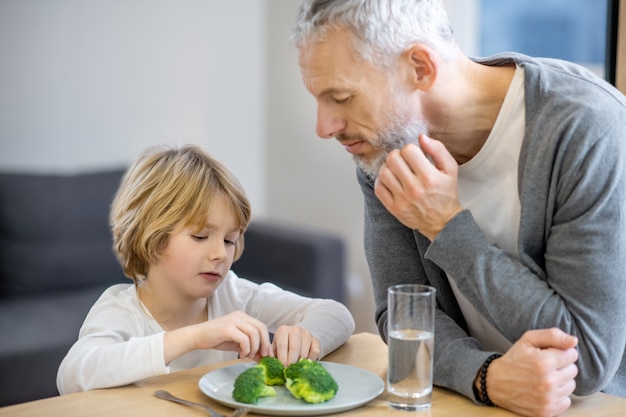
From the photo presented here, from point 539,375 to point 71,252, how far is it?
2.57 metres

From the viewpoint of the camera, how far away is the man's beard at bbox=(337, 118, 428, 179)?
1.42 meters

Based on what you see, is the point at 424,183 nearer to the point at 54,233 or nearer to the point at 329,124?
the point at 329,124

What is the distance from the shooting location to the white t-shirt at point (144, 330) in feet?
4.32

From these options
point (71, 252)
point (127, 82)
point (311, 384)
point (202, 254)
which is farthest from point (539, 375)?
point (127, 82)

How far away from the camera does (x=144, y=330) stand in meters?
1.62

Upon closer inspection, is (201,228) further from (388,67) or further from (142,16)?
(142,16)

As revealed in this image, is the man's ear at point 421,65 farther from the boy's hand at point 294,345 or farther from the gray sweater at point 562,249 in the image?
the boy's hand at point 294,345

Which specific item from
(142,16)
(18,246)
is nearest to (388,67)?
(18,246)

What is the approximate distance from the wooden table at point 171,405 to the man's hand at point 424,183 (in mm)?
251

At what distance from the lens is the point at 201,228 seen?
1.64 metres

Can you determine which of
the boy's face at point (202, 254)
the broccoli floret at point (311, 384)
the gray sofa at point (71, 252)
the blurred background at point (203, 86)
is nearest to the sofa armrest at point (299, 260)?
the gray sofa at point (71, 252)

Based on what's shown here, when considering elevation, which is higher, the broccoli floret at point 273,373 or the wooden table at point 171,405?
the broccoli floret at point 273,373

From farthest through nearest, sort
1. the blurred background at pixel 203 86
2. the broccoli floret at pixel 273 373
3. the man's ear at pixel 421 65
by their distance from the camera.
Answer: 1. the blurred background at pixel 203 86
2. the man's ear at pixel 421 65
3. the broccoli floret at pixel 273 373

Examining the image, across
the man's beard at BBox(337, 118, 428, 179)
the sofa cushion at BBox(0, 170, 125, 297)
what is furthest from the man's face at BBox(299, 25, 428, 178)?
the sofa cushion at BBox(0, 170, 125, 297)
